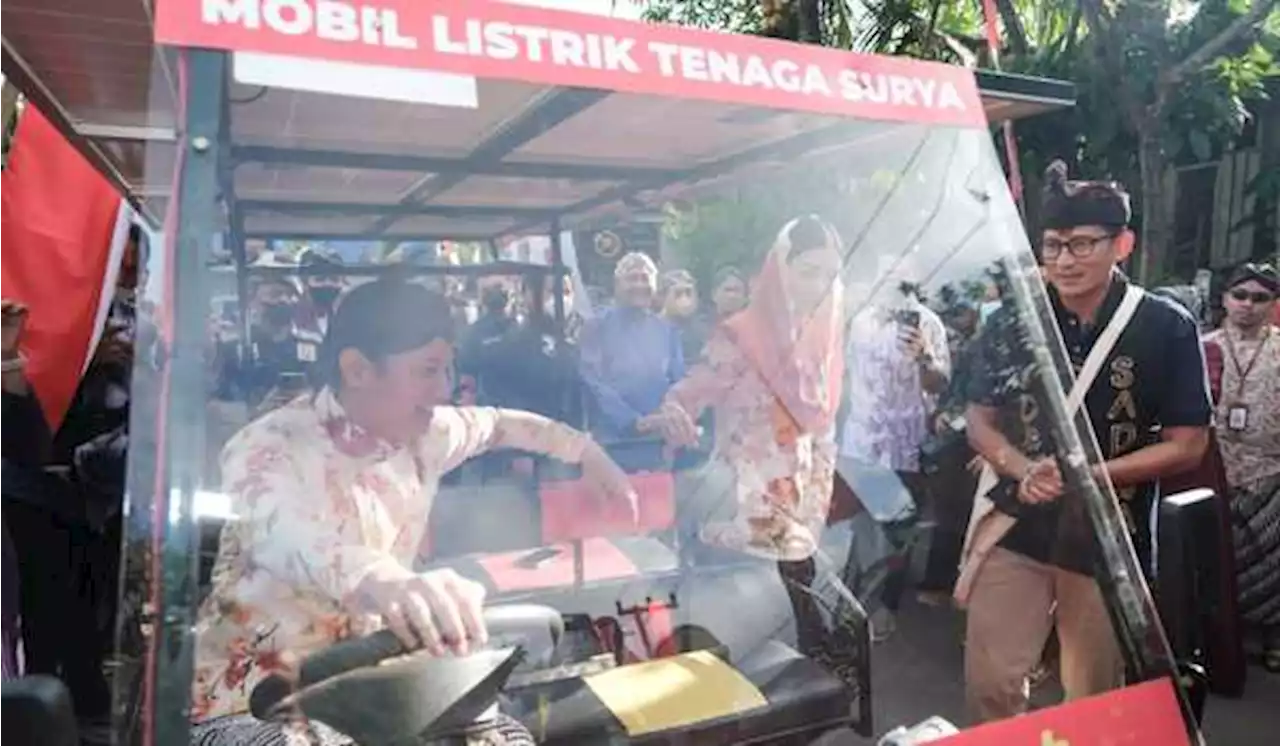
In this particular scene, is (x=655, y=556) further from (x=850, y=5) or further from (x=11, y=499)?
(x=850, y=5)

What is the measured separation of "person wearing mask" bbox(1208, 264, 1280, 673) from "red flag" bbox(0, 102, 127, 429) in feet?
15.3

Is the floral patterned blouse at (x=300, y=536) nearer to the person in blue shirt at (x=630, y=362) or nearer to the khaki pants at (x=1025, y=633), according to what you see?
the person in blue shirt at (x=630, y=362)

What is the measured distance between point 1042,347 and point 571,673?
0.84 metres

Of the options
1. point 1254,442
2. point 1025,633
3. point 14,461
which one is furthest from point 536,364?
point 1254,442

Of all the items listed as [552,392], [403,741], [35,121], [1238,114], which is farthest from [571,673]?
[1238,114]

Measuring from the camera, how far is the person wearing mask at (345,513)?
54.6 inches

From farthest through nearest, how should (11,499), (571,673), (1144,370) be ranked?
(11,499) → (1144,370) → (571,673)

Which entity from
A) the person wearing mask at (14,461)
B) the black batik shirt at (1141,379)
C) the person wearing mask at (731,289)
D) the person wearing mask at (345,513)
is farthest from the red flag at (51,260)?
the black batik shirt at (1141,379)

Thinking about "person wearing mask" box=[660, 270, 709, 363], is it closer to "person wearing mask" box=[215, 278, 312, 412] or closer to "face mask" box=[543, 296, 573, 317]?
"face mask" box=[543, 296, 573, 317]

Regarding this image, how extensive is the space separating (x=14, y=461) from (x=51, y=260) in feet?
3.07

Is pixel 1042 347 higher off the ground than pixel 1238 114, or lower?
lower

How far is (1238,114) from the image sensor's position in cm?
877

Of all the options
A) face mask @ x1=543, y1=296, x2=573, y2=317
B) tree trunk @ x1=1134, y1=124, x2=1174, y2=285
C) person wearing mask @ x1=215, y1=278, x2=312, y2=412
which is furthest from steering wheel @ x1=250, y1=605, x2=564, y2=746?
tree trunk @ x1=1134, y1=124, x2=1174, y2=285

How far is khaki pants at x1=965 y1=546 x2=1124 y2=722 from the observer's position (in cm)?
163
